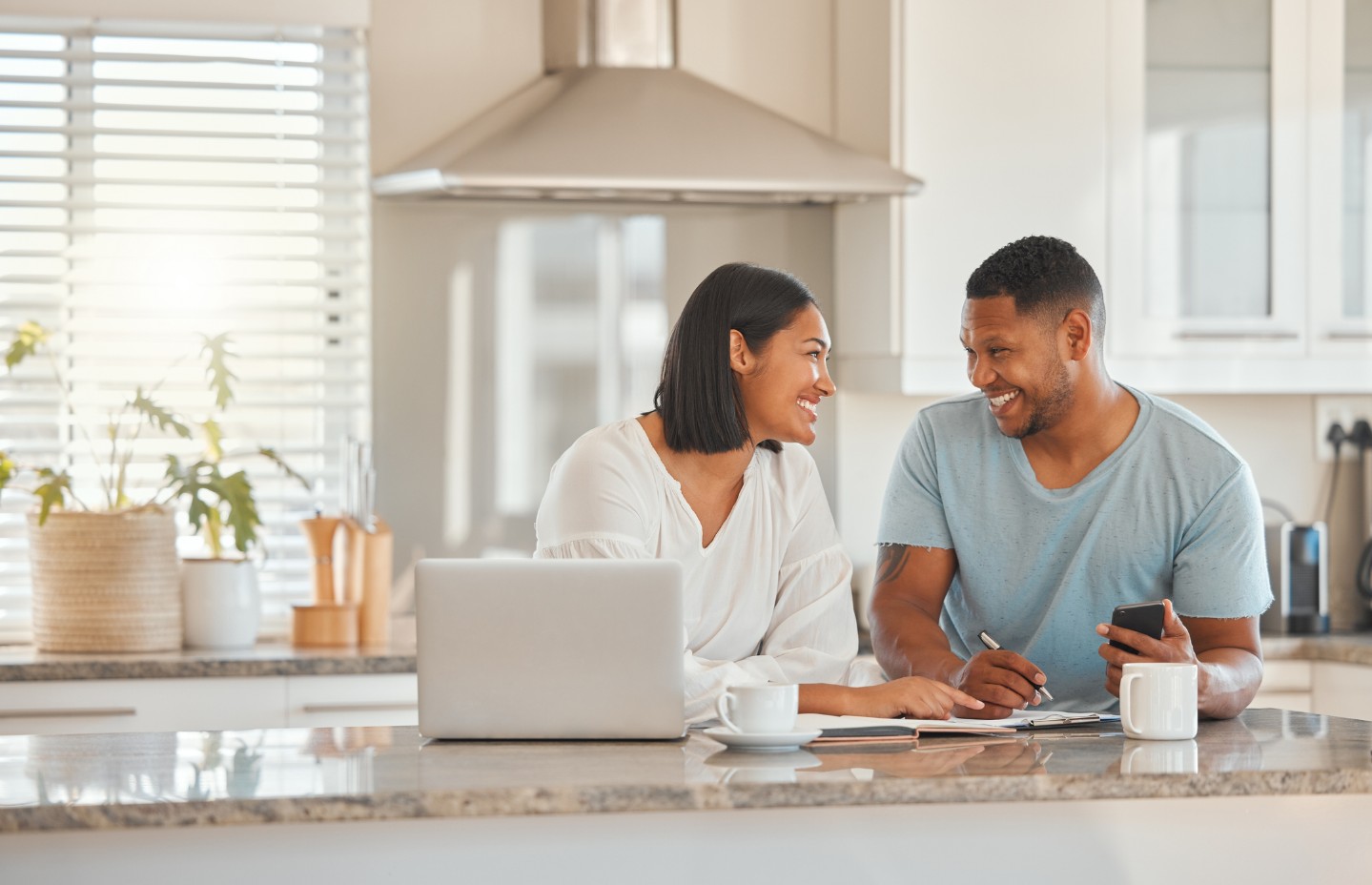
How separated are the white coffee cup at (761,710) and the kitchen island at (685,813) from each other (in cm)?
3

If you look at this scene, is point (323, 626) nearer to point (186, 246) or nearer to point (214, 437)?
point (214, 437)

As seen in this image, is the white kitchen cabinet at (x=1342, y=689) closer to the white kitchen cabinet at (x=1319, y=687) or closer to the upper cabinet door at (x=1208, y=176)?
the white kitchen cabinet at (x=1319, y=687)

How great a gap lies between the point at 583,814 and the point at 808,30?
2.48 meters

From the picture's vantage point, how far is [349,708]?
2877 mm

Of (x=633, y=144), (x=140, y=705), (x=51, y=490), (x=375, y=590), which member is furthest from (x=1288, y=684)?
(x=51, y=490)

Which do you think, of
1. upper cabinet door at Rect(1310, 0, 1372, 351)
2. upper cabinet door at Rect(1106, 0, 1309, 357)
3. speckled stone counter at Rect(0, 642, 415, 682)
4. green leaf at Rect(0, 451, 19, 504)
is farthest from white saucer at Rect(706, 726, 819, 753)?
upper cabinet door at Rect(1310, 0, 1372, 351)

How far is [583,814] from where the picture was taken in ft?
4.69

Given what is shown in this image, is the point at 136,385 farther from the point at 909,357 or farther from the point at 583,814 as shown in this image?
the point at 583,814

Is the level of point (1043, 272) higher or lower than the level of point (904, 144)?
lower

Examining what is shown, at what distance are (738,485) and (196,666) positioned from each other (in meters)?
1.25

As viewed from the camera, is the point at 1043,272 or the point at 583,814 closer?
the point at 583,814

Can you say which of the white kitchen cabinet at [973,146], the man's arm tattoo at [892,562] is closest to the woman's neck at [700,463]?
the man's arm tattoo at [892,562]

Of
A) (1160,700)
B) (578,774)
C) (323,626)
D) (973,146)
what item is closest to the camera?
(578,774)

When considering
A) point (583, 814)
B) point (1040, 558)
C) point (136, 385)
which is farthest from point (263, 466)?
point (583, 814)
